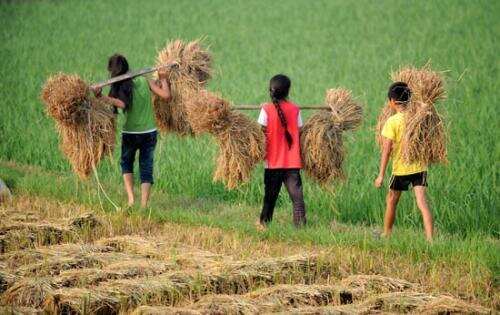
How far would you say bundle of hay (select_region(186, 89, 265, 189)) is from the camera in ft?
25.6

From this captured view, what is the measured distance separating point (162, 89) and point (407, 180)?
2387mm

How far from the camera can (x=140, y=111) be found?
8.62m

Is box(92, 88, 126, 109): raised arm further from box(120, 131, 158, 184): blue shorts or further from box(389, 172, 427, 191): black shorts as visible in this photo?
box(389, 172, 427, 191): black shorts

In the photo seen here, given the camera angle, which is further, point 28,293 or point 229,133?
point 229,133

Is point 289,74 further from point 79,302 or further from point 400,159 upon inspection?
point 79,302

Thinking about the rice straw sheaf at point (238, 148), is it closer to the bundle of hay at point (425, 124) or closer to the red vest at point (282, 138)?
the red vest at point (282, 138)

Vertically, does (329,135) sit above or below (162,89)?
below

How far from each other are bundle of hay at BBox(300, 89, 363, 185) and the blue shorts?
1.48m

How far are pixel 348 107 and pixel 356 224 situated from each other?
48.8 inches

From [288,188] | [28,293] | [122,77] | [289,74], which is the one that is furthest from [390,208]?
[289,74]

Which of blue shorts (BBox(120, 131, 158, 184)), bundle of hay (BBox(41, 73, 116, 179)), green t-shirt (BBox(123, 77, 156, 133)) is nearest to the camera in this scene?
bundle of hay (BBox(41, 73, 116, 179))

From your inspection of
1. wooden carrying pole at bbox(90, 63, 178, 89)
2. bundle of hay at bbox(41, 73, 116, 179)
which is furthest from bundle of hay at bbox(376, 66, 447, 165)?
bundle of hay at bbox(41, 73, 116, 179)

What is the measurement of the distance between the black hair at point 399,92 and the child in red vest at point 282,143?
82 cm

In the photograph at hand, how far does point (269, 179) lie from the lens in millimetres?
8016
